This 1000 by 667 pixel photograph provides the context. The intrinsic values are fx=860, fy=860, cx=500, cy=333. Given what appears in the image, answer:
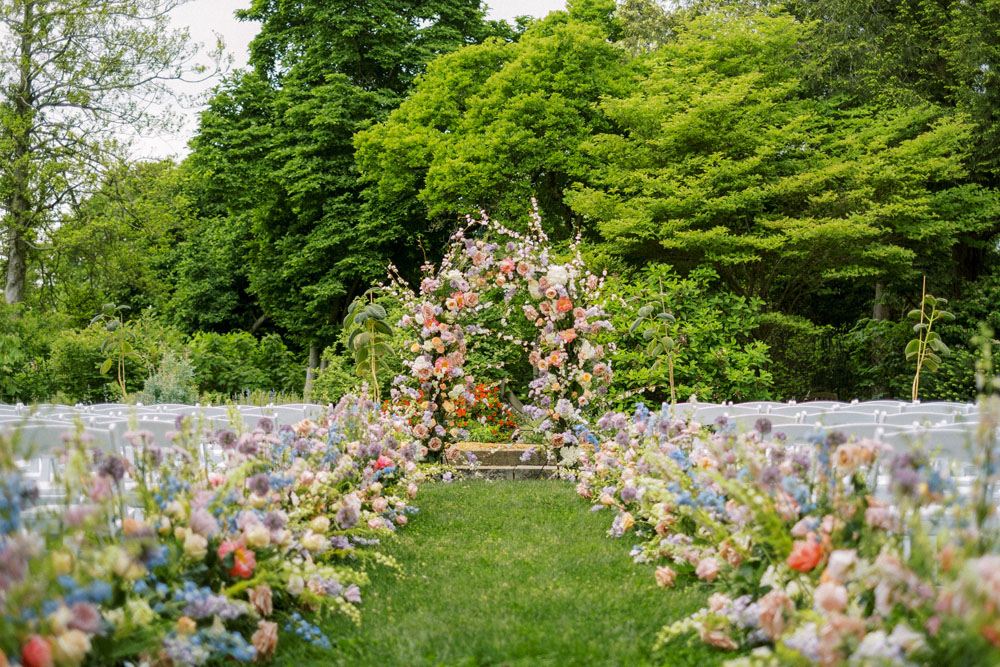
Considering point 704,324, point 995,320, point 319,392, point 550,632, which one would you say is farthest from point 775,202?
point 550,632

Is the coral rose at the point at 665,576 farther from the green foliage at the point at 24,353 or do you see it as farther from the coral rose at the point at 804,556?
the green foliage at the point at 24,353

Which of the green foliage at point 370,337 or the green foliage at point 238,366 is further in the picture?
the green foliage at point 238,366

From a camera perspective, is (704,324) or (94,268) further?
(94,268)

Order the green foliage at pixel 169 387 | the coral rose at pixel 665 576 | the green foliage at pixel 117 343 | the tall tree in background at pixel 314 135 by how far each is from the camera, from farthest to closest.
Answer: the tall tree in background at pixel 314 135 → the green foliage at pixel 169 387 → the green foliage at pixel 117 343 → the coral rose at pixel 665 576

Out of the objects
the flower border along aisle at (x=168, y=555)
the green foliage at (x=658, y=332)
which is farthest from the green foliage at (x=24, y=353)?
the flower border along aisle at (x=168, y=555)

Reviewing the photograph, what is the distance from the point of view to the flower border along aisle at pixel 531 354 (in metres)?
8.72

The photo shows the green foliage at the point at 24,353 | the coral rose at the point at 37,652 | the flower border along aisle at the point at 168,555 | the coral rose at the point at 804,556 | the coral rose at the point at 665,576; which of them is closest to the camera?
the coral rose at the point at 37,652

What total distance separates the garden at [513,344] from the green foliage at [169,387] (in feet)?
0.29

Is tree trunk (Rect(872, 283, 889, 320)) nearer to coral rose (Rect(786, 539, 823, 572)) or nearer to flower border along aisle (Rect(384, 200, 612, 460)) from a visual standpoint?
flower border along aisle (Rect(384, 200, 612, 460))

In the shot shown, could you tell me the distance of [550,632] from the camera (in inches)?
140

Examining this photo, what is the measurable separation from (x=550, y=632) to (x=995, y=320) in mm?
14533

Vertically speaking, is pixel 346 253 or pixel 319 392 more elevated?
pixel 346 253

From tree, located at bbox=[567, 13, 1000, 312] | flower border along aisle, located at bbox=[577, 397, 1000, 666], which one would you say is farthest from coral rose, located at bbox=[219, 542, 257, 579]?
tree, located at bbox=[567, 13, 1000, 312]

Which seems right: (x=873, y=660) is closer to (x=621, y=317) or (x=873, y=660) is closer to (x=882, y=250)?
(x=621, y=317)
